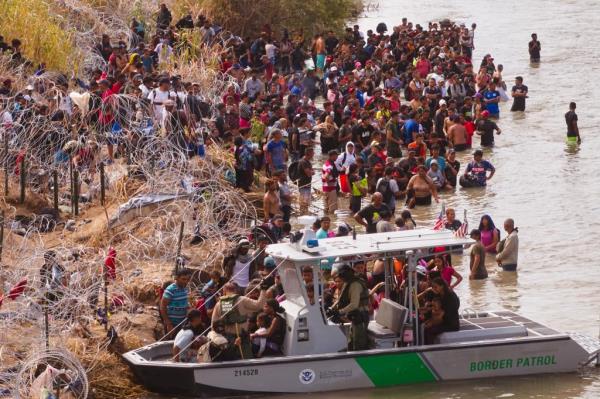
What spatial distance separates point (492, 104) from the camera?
35938 millimetres

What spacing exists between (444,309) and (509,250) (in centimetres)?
547

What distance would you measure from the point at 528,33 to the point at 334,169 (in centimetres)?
2892

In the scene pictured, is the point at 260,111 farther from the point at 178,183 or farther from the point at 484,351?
Result: the point at 484,351

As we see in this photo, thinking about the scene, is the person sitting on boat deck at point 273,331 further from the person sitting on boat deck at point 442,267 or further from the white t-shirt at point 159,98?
the white t-shirt at point 159,98

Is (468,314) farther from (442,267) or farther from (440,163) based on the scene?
(440,163)

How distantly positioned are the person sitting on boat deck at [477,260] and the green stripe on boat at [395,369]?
497 cm

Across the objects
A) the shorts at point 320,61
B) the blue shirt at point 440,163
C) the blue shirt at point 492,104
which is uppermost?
the shorts at point 320,61

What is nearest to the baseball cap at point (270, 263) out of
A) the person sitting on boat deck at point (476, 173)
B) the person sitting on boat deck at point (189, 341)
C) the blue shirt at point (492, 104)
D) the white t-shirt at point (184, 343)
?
the person sitting on boat deck at point (189, 341)

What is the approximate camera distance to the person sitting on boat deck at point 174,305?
17375mm

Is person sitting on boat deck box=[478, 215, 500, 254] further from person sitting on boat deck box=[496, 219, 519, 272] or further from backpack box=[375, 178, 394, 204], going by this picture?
backpack box=[375, 178, 394, 204]

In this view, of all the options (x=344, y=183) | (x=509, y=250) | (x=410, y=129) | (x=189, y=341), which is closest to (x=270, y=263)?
(x=189, y=341)

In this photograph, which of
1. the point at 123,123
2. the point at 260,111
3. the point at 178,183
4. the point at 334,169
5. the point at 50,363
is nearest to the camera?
the point at 50,363

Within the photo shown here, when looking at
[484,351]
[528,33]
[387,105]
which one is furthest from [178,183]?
[528,33]

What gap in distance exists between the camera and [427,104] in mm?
32656
